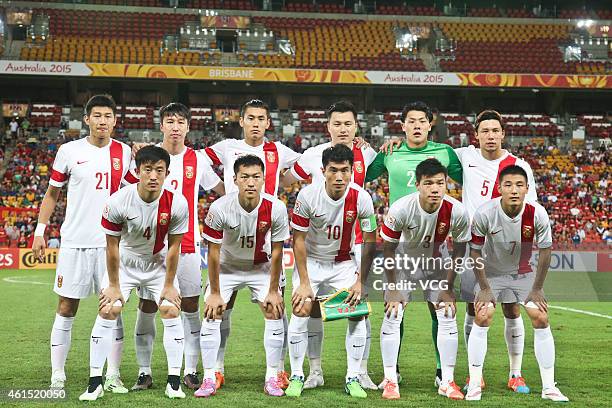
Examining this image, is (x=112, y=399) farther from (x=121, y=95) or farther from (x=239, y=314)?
(x=121, y=95)

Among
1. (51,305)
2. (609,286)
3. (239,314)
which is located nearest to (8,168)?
(51,305)

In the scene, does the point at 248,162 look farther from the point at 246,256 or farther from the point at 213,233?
the point at 246,256

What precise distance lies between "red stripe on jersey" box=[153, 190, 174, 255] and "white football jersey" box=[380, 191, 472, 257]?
1709 millimetres

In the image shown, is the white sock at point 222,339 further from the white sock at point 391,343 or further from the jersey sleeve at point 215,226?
the white sock at point 391,343

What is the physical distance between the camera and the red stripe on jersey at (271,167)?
22.7 feet

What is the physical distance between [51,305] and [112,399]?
25.2 feet

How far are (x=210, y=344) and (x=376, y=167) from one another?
2.23 m

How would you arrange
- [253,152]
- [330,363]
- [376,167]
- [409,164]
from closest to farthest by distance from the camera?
[409,164] < [253,152] < [376,167] < [330,363]

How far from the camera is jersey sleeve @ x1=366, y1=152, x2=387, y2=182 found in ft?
22.8

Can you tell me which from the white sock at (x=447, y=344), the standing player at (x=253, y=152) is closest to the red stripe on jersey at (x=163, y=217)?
the standing player at (x=253, y=152)

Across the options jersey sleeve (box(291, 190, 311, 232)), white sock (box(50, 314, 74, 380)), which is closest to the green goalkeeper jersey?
jersey sleeve (box(291, 190, 311, 232))

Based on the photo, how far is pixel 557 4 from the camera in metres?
37.3

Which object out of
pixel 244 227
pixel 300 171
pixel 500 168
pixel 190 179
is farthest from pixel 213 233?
pixel 500 168

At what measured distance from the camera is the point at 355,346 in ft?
20.1
